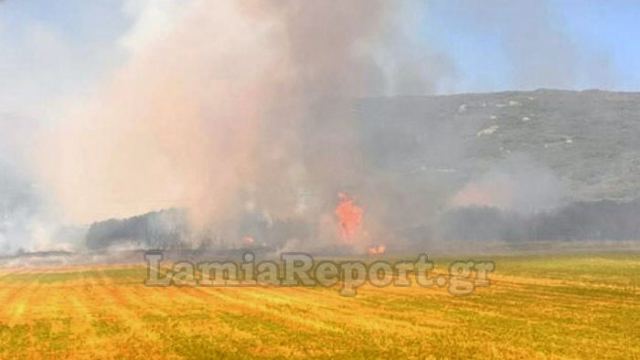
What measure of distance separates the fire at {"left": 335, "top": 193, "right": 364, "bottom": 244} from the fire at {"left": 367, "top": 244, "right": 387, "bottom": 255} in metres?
6.77

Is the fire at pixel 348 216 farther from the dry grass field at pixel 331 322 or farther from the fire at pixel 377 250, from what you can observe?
the dry grass field at pixel 331 322

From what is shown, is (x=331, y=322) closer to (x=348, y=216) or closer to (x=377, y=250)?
(x=377, y=250)

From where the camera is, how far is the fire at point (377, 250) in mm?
107500

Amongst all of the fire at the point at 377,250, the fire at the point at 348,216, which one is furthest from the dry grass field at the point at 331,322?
the fire at the point at 348,216

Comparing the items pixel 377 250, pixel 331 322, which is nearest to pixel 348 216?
pixel 377 250

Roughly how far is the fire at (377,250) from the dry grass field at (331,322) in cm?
4775

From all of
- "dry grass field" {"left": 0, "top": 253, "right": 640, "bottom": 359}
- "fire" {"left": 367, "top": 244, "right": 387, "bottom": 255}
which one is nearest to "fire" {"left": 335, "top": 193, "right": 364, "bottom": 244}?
"fire" {"left": 367, "top": 244, "right": 387, "bottom": 255}

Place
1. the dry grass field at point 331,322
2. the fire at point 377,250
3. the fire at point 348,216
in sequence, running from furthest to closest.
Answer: the fire at point 348,216
the fire at point 377,250
the dry grass field at point 331,322

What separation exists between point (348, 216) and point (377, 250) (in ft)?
56.1

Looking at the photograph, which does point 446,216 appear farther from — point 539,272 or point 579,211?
point 539,272

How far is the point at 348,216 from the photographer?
12812 cm

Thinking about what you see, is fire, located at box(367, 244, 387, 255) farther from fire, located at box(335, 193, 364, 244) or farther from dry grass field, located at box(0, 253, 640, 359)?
dry grass field, located at box(0, 253, 640, 359)

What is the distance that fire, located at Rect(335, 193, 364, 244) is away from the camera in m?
123

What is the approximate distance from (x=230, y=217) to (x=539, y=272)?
70449 millimetres
